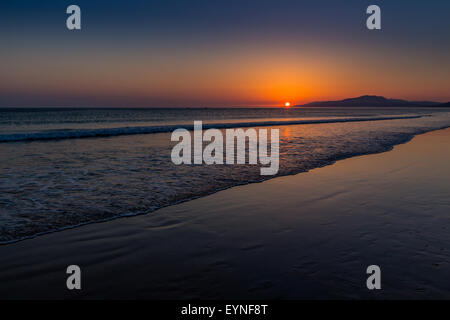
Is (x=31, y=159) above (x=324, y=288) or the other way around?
above

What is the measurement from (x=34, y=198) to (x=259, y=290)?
18.0ft

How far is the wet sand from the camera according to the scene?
3160 millimetres

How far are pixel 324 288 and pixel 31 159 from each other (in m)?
12.2

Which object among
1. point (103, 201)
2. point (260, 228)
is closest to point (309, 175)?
point (260, 228)

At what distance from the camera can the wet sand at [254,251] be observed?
316 centimetres

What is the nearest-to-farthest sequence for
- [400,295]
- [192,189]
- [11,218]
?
[400,295] → [11,218] → [192,189]

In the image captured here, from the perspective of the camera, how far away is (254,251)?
4.02 metres

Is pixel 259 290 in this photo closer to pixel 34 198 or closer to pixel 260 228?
pixel 260 228
